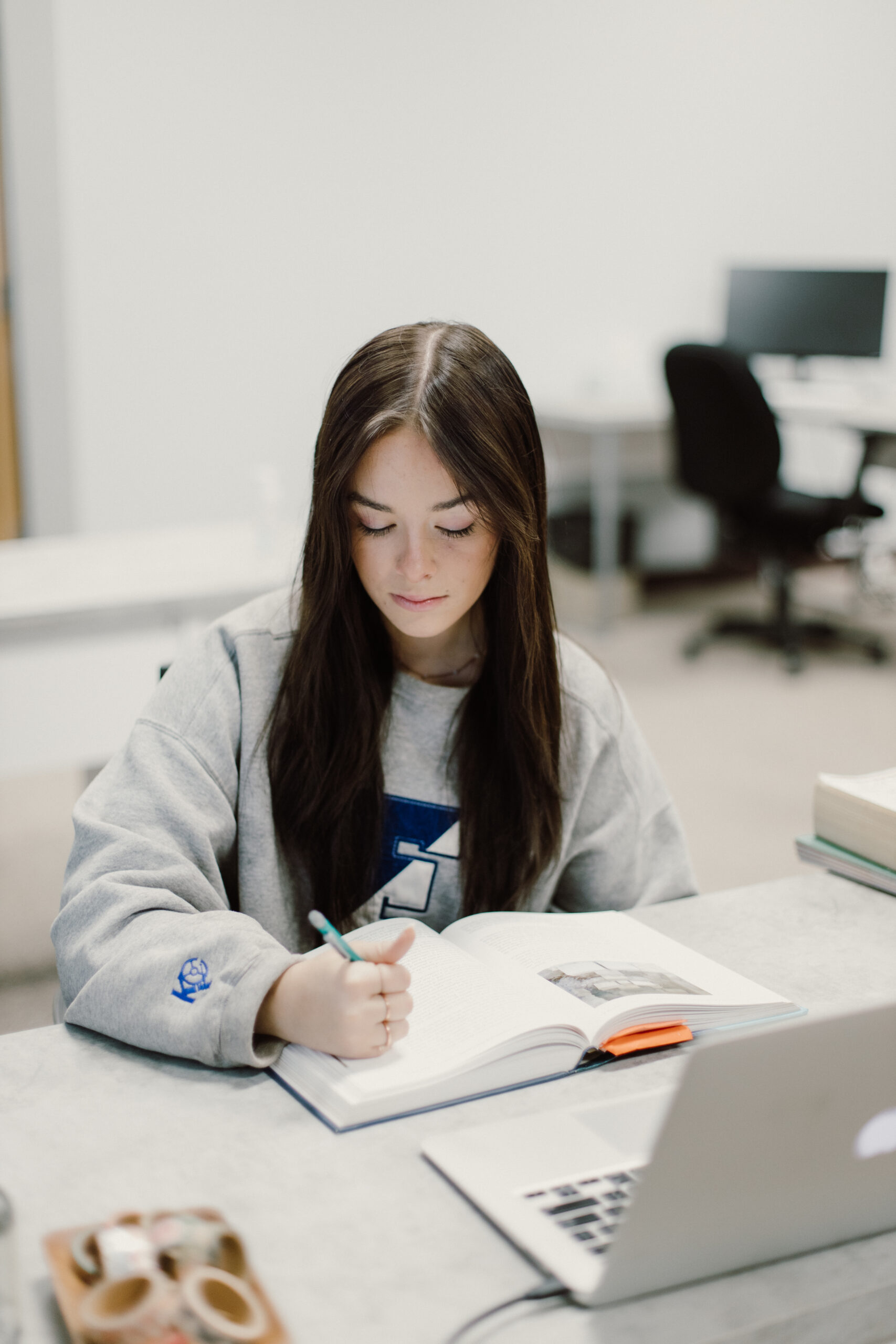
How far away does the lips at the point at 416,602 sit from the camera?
3.51ft

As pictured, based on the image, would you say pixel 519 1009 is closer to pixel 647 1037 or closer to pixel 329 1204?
pixel 647 1037

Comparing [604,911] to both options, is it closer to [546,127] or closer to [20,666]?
[20,666]

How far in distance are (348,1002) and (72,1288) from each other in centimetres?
26

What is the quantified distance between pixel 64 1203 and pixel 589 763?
649mm

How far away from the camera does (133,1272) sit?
2.01ft

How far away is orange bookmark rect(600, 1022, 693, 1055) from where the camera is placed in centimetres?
90

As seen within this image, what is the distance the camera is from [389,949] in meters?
0.83

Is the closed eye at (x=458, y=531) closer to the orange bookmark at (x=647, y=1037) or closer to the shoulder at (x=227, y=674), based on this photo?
the shoulder at (x=227, y=674)

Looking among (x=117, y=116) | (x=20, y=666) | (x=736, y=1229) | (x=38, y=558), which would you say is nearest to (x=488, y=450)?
(x=736, y=1229)

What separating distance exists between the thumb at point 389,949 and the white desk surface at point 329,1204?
0.10 metres

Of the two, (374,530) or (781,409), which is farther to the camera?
(781,409)

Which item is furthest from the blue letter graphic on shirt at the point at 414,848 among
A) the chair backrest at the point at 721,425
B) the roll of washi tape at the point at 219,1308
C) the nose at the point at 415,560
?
the chair backrest at the point at 721,425

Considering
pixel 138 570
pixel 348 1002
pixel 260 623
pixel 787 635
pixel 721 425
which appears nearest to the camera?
pixel 348 1002

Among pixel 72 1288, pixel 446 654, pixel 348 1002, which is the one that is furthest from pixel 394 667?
pixel 72 1288
